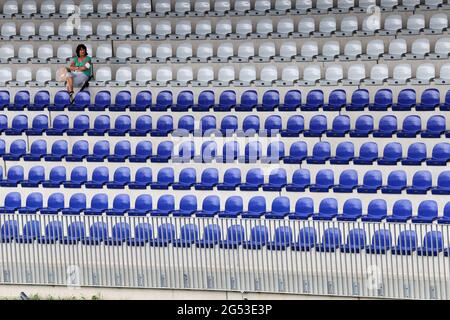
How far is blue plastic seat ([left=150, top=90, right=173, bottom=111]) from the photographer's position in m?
20.8

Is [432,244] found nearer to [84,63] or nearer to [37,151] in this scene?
[37,151]

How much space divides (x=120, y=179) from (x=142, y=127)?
1.48 metres

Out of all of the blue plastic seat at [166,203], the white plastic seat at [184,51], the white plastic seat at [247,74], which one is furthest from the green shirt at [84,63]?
the blue plastic seat at [166,203]

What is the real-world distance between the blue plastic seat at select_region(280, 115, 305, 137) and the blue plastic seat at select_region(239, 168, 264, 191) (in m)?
1.02

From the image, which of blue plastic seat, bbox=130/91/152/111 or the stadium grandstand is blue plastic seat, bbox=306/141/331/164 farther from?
blue plastic seat, bbox=130/91/152/111

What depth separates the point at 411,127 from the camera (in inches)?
744

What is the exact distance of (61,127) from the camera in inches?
826

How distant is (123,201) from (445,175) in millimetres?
5402

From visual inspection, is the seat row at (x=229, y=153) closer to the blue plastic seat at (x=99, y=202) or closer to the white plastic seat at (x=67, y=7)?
the blue plastic seat at (x=99, y=202)

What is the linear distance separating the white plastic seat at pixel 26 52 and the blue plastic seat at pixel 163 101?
11.5ft

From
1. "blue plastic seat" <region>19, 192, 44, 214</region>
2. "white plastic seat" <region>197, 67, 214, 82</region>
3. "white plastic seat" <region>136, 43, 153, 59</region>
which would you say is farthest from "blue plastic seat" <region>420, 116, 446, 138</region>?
"blue plastic seat" <region>19, 192, 44, 214</region>

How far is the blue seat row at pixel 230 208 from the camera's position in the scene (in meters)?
17.0
